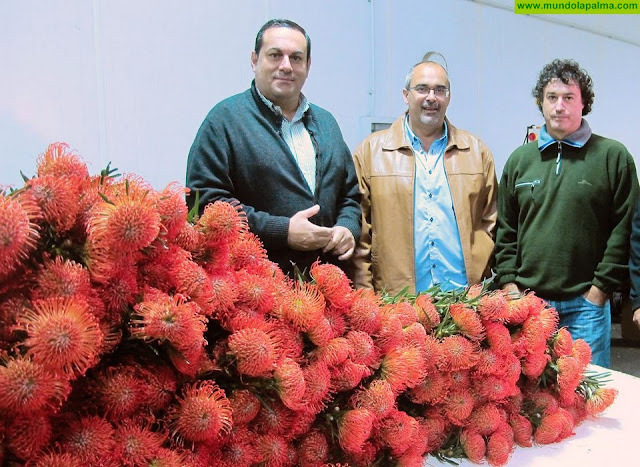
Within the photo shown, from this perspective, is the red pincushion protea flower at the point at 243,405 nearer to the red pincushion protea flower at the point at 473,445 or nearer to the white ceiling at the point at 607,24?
the red pincushion protea flower at the point at 473,445

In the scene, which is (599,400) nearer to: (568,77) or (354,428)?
(354,428)

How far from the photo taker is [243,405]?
0.69 meters

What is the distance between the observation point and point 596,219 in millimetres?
1978

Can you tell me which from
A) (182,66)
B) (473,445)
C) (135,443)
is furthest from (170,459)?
(182,66)

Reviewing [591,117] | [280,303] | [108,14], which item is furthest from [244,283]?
[591,117]

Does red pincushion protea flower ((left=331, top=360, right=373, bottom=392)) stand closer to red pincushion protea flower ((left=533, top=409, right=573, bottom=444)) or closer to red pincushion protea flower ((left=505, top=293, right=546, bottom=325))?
red pincushion protea flower ((left=505, top=293, right=546, bottom=325))

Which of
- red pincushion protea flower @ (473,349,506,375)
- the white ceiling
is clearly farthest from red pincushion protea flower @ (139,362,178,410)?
the white ceiling

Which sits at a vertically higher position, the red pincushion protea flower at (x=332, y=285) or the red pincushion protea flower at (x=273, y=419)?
the red pincushion protea flower at (x=332, y=285)

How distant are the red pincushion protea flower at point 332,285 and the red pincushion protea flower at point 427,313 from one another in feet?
0.72

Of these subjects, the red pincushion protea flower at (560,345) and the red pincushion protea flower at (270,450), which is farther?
the red pincushion protea flower at (560,345)

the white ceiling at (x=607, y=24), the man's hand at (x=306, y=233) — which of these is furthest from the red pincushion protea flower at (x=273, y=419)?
the white ceiling at (x=607, y=24)

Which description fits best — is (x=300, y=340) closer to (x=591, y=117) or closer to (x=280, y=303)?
(x=280, y=303)

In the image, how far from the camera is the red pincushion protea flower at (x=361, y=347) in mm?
809

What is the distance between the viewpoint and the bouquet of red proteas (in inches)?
21.3
